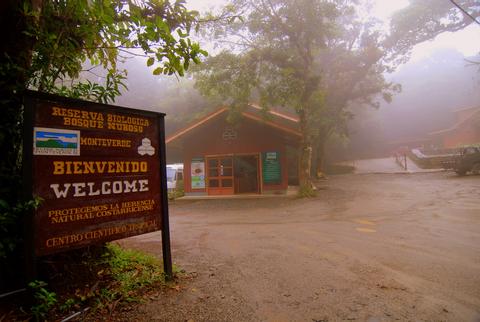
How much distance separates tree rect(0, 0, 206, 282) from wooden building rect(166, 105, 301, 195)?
11943 millimetres

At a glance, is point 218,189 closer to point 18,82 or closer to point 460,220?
point 460,220

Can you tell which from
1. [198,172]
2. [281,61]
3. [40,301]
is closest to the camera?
[40,301]

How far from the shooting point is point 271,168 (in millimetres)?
16062

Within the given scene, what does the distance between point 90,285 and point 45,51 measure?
8.73ft

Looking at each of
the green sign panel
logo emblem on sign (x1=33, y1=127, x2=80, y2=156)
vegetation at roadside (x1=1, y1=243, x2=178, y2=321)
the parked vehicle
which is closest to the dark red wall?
the green sign panel

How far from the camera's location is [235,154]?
16500 millimetres

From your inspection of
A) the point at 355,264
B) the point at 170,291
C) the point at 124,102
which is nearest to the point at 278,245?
the point at 355,264

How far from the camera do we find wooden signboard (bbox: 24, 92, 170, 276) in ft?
8.86

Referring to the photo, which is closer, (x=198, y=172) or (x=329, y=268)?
(x=329, y=268)

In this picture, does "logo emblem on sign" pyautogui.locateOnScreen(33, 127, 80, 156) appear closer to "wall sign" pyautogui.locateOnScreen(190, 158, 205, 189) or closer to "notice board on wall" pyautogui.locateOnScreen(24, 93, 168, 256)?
"notice board on wall" pyautogui.locateOnScreen(24, 93, 168, 256)

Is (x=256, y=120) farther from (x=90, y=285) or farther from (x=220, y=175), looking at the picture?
(x=90, y=285)

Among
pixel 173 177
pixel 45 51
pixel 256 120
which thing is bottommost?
pixel 173 177

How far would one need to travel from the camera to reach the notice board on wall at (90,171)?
270 cm

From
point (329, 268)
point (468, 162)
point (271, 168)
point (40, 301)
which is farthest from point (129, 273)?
point (468, 162)
